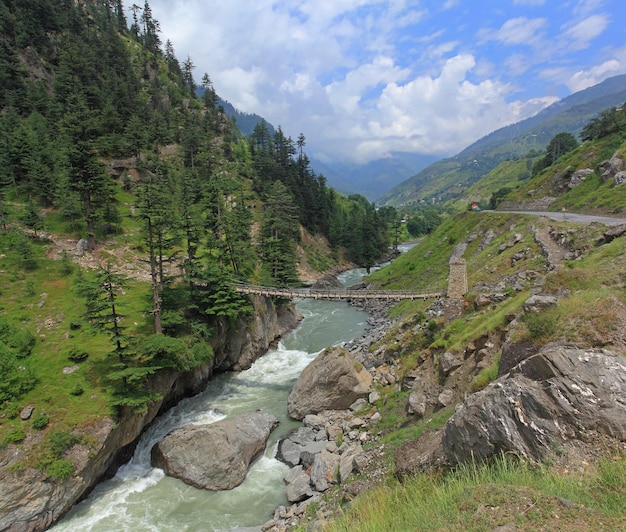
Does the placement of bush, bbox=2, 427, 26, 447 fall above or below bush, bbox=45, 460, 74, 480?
above

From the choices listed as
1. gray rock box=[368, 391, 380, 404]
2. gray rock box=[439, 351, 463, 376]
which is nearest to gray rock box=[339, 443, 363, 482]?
gray rock box=[368, 391, 380, 404]

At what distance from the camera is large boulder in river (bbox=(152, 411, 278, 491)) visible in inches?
706

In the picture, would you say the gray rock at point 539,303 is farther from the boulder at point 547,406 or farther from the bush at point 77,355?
the bush at point 77,355

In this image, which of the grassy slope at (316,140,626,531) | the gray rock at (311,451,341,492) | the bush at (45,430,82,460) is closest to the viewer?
the grassy slope at (316,140,626,531)

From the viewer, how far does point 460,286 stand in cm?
2511

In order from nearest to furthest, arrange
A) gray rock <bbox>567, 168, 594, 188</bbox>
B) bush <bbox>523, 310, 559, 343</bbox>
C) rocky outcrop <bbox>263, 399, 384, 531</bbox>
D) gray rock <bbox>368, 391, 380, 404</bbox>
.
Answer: bush <bbox>523, 310, 559, 343</bbox>
rocky outcrop <bbox>263, 399, 384, 531</bbox>
gray rock <bbox>368, 391, 380, 404</bbox>
gray rock <bbox>567, 168, 594, 188</bbox>

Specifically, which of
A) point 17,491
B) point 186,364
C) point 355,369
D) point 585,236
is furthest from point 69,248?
point 585,236

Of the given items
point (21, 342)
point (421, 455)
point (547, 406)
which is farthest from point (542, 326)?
point (21, 342)

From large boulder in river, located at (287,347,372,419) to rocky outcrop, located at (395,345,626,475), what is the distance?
1426 centimetres

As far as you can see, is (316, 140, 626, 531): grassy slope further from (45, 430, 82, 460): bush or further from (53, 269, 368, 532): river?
(45, 430, 82, 460): bush

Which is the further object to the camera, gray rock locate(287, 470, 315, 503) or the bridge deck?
the bridge deck

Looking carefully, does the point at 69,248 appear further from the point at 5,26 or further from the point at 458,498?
the point at 5,26

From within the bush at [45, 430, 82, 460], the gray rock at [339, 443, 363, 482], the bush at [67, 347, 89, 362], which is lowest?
the gray rock at [339, 443, 363, 482]

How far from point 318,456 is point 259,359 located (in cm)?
1860
